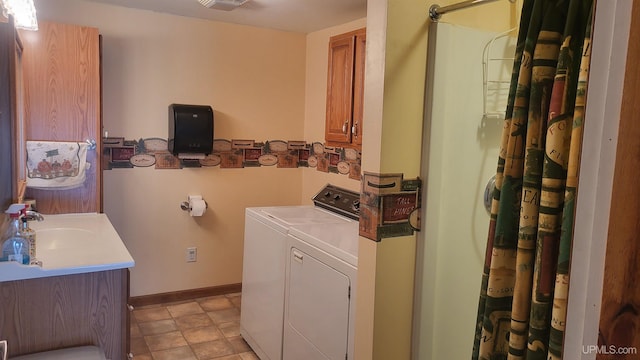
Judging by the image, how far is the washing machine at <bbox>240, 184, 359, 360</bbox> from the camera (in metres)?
2.80

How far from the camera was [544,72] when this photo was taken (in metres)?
1.06

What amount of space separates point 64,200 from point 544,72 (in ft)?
9.76

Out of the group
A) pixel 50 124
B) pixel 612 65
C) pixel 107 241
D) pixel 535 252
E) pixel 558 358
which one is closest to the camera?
pixel 612 65

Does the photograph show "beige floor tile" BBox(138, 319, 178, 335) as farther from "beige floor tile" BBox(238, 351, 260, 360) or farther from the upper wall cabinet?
the upper wall cabinet

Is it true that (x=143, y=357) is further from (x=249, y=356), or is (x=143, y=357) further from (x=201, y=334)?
(x=249, y=356)

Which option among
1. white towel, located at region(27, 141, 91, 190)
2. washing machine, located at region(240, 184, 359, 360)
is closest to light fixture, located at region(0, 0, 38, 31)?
white towel, located at region(27, 141, 91, 190)

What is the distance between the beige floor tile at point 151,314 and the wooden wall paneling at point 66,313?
61.5 inches

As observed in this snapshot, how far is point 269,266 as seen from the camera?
293 cm

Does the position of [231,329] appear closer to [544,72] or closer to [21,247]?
[21,247]

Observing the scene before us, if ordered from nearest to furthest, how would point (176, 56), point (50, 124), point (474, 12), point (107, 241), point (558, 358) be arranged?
point (558, 358), point (474, 12), point (107, 241), point (50, 124), point (176, 56)

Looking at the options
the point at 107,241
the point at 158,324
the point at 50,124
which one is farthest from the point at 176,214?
the point at 107,241

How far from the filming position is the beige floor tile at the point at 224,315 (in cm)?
369

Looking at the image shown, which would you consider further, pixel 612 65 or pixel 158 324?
pixel 158 324

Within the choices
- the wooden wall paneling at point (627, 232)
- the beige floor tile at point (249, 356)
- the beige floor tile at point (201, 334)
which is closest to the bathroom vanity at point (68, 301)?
the beige floor tile at point (249, 356)
